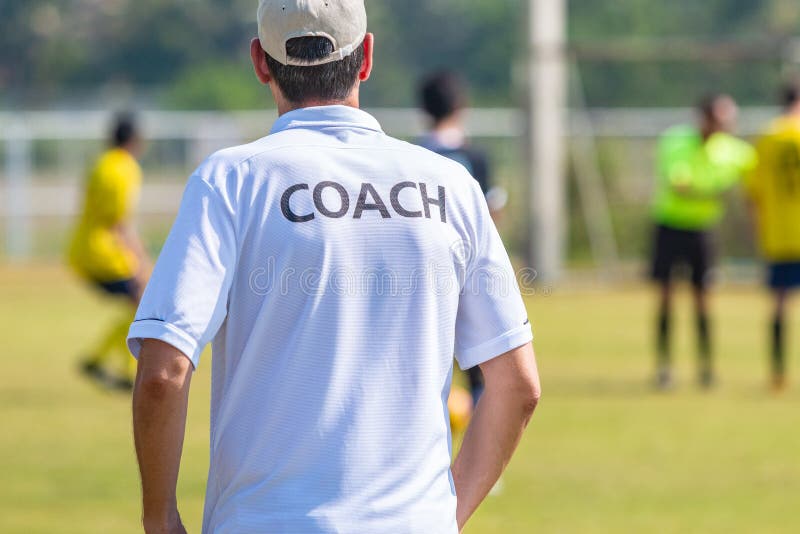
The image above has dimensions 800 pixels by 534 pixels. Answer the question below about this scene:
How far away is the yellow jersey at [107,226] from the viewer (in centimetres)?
1145

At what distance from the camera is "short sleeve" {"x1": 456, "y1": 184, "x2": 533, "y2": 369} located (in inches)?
108

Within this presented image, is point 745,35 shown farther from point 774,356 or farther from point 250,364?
point 250,364

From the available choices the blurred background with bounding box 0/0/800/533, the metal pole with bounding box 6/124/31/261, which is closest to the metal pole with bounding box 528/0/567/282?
the blurred background with bounding box 0/0/800/533

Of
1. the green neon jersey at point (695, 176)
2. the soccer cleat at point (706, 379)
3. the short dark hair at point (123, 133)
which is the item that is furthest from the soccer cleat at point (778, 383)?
the short dark hair at point (123, 133)

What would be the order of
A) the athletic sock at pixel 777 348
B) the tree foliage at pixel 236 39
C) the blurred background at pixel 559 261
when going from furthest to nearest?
the tree foliage at pixel 236 39 < the athletic sock at pixel 777 348 < the blurred background at pixel 559 261

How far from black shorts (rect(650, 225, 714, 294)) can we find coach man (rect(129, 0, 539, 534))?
9392 millimetres

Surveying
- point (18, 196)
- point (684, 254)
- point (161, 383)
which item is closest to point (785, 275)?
point (684, 254)

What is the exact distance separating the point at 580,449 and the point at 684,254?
339cm

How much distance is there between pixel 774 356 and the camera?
1176 cm

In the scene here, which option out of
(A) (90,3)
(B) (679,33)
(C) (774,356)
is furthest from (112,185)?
(A) (90,3)

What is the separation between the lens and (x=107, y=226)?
11.6 m

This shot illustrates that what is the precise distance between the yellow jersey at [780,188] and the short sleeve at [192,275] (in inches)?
381

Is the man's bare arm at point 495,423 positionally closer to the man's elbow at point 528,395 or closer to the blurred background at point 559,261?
the man's elbow at point 528,395

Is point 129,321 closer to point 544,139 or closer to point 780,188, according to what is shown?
point 780,188
